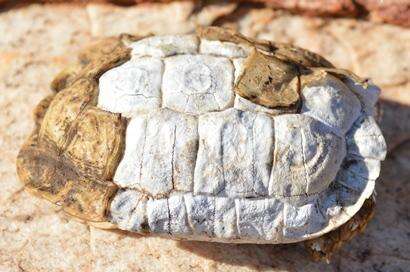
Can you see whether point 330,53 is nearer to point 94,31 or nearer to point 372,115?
point 372,115

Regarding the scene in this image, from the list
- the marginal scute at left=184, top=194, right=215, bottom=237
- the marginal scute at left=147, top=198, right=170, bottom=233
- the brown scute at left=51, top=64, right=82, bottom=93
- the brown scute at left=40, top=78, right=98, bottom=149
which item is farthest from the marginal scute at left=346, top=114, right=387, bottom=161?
the brown scute at left=51, top=64, right=82, bottom=93

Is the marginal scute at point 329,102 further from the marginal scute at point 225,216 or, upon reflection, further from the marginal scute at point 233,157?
the marginal scute at point 225,216

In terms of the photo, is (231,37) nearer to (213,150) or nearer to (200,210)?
(213,150)

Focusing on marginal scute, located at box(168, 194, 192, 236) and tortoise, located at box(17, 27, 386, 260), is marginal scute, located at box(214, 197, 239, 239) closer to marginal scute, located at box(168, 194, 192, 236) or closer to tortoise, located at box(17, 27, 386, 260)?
tortoise, located at box(17, 27, 386, 260)

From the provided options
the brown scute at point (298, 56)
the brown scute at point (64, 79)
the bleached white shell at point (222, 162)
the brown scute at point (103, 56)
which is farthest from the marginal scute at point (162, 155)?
the brown scute at point (64, 79)

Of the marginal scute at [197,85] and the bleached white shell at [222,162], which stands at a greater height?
the marginal scute at [197,85]

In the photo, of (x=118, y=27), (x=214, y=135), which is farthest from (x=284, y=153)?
(x=118, y=27)

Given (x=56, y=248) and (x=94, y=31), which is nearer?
(x=56, y=248)
